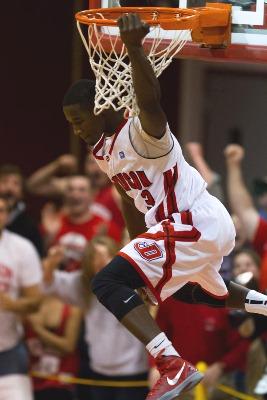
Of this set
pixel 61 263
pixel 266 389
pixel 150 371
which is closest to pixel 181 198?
pixel 266 389

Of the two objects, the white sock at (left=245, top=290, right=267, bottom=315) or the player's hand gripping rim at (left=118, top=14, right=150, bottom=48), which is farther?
the white sock at (left=245, top=290, right=267, bottom=315)

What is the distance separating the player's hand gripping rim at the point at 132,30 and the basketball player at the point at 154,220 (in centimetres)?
3

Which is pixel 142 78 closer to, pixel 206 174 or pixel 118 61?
pixel 118 61

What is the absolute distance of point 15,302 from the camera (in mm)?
9023

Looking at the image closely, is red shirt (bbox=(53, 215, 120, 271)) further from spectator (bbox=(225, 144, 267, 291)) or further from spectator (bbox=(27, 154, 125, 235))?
spectator (bbox=(225, 144, 267, 291))

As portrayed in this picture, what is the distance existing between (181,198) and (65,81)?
28.1 feet

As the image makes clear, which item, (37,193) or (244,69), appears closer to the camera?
(37,193)

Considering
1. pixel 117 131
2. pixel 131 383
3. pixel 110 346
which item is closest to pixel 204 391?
pixel 131 383

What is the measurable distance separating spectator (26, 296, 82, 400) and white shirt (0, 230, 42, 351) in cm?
29

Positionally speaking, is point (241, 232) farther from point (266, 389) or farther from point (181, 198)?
point (181, 198)

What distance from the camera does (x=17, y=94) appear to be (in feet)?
47.5

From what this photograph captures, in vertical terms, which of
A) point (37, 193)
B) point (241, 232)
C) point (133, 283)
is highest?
point (133, 283)

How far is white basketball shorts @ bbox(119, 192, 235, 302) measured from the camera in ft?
19.6

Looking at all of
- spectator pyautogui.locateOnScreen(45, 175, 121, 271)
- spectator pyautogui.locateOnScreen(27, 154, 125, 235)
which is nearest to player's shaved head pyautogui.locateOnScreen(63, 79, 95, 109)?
spectator pyautogui.locateOnScreen(45, 175, 121, 271)
